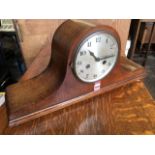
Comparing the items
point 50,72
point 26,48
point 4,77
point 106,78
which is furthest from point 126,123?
point 4,77

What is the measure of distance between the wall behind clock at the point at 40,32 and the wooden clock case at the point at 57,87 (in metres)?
0.27

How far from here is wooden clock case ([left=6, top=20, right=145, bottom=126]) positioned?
0.49m

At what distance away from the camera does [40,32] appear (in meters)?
0.94

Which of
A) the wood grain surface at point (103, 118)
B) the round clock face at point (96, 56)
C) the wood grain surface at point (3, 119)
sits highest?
the round clock face at point (96, 56)

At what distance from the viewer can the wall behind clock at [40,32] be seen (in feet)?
2.91

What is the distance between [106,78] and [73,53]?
7.4 inches

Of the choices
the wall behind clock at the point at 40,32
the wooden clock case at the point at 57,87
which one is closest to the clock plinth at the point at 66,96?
the wooden clock case at the point at 57,87

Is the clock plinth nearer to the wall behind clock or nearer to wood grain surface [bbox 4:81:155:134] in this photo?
wood grain surface [bbox 4:81:155:134]

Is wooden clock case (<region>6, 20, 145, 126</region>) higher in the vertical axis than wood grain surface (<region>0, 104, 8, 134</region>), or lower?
higher

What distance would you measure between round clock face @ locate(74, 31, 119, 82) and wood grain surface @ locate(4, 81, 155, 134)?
96 mm

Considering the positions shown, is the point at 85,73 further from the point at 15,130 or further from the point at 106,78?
the point at 15,130

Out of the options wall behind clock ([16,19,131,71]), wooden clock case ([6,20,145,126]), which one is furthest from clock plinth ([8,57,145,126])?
wall behind clock ([16,19,131,71])

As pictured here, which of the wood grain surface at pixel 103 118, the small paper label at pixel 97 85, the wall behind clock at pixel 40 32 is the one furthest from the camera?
the wall behind clock at pixel 40 32

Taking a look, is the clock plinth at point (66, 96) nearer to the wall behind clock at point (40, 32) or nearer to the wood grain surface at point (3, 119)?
the wood grain surface at point (3, 119)
